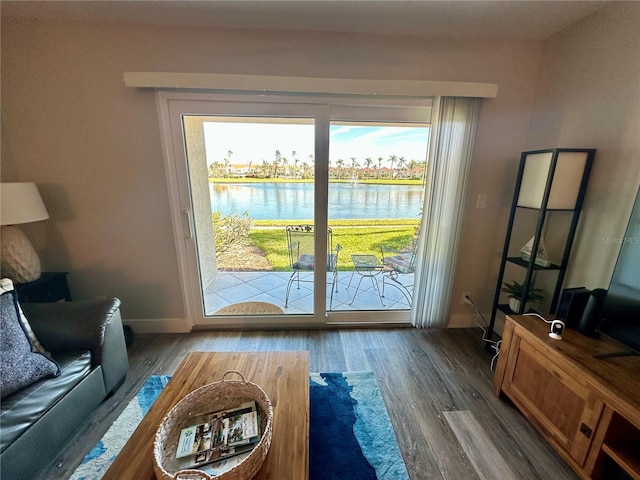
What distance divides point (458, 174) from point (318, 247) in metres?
1.33

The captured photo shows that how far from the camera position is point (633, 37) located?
141 centimetres

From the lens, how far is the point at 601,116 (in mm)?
1576

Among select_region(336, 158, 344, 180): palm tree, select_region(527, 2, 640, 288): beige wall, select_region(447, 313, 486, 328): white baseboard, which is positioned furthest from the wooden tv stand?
select_region(336, 158, 344, 180): palm tree

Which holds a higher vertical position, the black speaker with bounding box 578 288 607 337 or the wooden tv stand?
the black speaker with bounding box 578 288 607 337

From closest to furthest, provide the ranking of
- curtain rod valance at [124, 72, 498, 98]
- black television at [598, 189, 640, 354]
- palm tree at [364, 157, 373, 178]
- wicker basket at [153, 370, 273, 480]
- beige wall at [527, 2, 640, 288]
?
wicker basket at [153, 370, 273, 480] < black television at [598, 189, 640, 354] < beige wall at [527, 2, 640, 288] < curtain rod valance at [124, 72, 498, 98] < palm tree at [364, 157, 373, 178]

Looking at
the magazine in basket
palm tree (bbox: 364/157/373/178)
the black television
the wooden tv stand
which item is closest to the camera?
the magazine in basket

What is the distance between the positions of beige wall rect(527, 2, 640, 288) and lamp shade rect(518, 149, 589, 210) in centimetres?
12

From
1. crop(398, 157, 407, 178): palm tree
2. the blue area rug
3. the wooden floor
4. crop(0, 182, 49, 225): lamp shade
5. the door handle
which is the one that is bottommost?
the wooden floor

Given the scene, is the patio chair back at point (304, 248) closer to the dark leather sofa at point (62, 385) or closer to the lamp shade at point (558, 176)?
the dark leather sofa at point (62, 385)

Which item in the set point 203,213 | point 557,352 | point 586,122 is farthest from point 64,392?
point 586,122

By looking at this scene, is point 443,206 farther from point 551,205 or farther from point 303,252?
point 303,252

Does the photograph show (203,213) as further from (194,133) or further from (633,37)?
(633,37)

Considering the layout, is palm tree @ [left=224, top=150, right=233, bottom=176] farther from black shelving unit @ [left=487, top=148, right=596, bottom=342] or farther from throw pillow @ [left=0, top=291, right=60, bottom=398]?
black shelving unit @ [left=487, top=148, right=596, bottom=342]

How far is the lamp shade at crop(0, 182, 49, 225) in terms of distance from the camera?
1.56m
